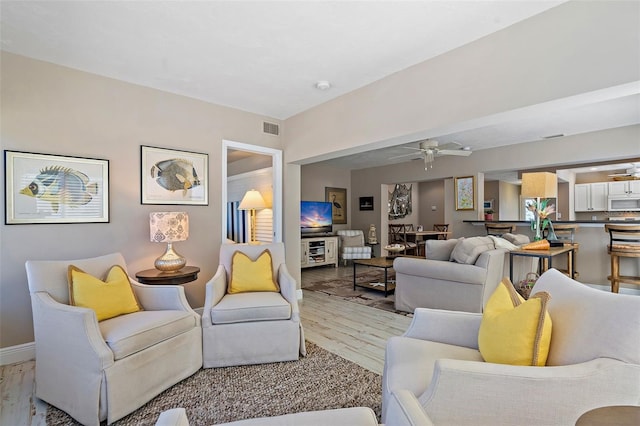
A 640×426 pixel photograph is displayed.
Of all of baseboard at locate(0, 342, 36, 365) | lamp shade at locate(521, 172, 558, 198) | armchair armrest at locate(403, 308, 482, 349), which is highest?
lamp shade at locate(521, 172, 558, 198)

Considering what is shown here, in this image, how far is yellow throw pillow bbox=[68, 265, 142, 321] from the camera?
2145 millimetres

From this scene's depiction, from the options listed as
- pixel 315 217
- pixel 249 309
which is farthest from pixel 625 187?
pixel 249 309

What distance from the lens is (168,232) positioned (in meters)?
2.98

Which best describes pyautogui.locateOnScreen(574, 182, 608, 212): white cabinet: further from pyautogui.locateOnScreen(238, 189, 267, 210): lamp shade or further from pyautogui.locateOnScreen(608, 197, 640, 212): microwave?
pyautogui.locateOnScreen(238, 189, 267, 210): lamp shade

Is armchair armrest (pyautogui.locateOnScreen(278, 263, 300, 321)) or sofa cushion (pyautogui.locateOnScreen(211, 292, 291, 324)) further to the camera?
armchair armrest (pyautogui.locateOnScreen(278, 263, 300, 321))

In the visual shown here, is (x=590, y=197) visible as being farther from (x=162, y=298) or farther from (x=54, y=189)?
(x=54, y=189)

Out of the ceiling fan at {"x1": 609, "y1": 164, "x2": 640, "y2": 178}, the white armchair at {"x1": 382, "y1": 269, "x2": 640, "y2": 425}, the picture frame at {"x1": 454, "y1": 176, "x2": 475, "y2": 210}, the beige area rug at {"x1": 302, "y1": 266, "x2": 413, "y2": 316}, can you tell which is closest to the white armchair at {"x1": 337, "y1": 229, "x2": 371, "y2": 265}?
the beige area rug at {"x1": 302, "y1": 266, "x2": 413, "y2": 316}

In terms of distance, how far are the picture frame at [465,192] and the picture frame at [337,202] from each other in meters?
2.99

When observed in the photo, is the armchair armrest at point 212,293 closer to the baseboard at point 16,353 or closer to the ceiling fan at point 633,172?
the baseboard at point 16,353

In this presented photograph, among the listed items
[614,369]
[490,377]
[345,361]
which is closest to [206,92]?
[345,361]

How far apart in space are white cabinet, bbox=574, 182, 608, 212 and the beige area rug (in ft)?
18.7

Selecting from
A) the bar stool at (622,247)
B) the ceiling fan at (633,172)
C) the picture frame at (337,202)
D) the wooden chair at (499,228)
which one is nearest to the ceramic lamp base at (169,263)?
the wooden chair at (499,228)

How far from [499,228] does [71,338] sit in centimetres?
595

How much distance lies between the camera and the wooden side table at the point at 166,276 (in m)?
2.81
